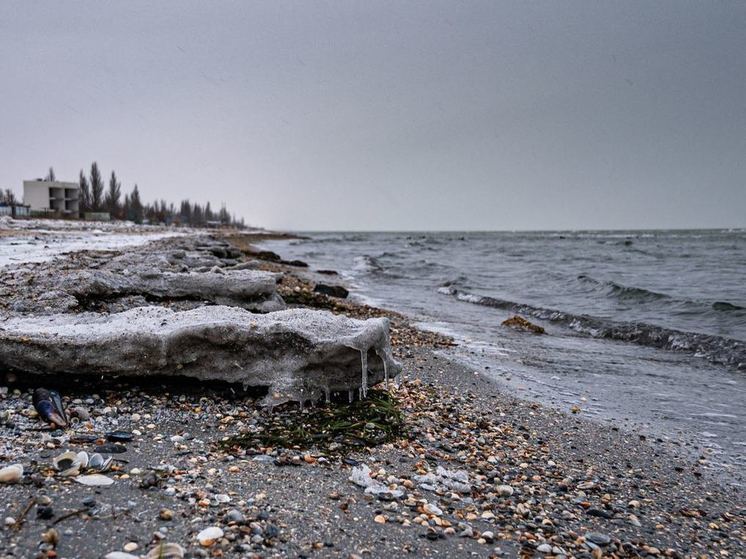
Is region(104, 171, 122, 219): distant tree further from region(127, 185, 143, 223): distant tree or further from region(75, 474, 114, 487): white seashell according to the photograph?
region(75, 474, 114, 487): white seashell

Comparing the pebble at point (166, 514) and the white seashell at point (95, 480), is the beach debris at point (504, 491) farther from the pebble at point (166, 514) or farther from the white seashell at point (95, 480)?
the white seashell at point (95, 480)

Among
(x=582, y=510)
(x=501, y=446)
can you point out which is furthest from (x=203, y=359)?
(x=582, y=510)

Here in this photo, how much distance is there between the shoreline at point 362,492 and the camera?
2.35 metres

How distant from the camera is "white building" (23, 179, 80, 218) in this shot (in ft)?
203

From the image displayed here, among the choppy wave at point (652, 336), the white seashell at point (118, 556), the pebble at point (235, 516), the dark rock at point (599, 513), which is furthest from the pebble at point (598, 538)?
the choppy wave at point (652, 336)

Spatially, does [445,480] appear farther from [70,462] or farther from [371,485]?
[70,462]

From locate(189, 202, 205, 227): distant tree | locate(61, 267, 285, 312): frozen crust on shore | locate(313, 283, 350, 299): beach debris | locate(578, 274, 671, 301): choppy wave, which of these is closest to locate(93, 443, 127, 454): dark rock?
locate(61, 267, 285, 312): frozen crust on shore

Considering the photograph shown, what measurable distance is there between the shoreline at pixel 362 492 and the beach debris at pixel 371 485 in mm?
43

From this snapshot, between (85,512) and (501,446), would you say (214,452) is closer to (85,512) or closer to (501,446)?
(85,512)

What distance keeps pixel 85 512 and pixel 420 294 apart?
14027 mm

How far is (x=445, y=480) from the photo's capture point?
324 cm

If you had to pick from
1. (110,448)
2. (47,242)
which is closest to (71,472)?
(110,448)

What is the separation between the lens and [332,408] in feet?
13.5

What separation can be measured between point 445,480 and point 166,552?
5.87ft
